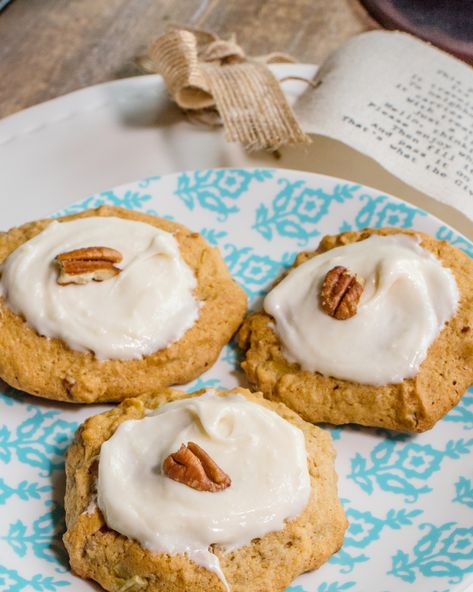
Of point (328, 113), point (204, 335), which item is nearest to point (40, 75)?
point (328, 113)

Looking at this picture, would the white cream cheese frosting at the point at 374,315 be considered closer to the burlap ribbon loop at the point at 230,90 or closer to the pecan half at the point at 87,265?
the pecan half at the point at 87,265

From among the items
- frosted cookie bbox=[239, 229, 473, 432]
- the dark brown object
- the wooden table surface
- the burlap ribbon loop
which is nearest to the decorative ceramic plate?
frosted cookie bbox=[239, 229, 473, 432]

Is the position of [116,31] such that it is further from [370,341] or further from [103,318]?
[370,341]

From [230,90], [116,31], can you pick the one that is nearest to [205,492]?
[230,90]

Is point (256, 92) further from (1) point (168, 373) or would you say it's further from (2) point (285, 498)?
(2) point (285, 498)

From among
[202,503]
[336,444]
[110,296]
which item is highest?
[110,296]

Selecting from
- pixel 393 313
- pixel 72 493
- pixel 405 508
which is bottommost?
pixel 405 508
